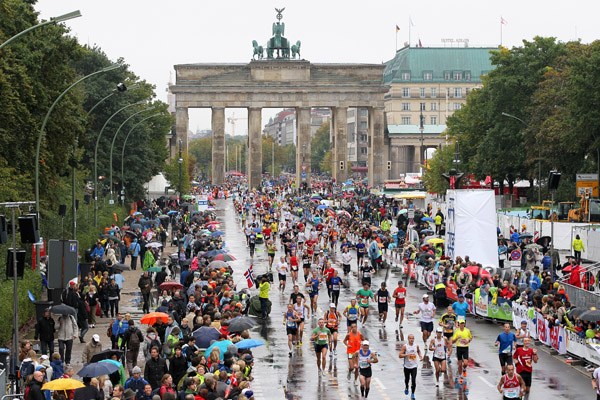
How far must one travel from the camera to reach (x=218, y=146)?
452 feet

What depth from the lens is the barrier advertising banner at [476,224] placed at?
3722cm

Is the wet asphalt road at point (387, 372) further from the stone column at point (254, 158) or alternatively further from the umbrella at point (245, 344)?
the stone column at point (254, 158)

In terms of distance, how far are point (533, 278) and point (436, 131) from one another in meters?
128

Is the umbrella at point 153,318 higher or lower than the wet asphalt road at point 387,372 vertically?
higher

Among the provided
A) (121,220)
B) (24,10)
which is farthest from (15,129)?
(121,220)

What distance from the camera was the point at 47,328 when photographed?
2408 cm

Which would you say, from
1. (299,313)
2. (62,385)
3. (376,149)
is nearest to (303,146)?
(376,149)

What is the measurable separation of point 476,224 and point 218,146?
335 ft

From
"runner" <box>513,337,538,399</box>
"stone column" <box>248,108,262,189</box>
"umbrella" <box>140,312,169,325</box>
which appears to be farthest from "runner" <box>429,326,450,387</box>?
"stone column" <box>248,108,262,189</box>

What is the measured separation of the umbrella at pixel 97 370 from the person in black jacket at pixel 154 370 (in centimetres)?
134

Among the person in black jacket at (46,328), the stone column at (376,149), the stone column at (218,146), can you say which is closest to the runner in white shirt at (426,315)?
the person in black jacket at (46,328)

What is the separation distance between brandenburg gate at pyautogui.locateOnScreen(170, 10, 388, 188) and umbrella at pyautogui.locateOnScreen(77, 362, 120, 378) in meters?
116

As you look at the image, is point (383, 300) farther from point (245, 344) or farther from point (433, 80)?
point (433, 80)

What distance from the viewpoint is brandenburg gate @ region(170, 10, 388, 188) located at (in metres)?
135
